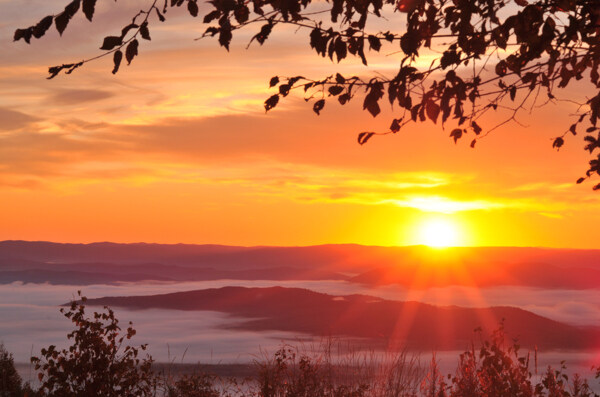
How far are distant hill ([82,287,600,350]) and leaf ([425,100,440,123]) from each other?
4682 centimetres

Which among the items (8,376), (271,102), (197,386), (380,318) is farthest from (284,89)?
(380,318)

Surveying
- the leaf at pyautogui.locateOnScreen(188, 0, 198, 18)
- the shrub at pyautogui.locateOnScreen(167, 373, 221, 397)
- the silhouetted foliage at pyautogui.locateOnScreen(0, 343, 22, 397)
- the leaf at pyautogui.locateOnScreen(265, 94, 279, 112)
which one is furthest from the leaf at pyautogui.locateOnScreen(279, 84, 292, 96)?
the silhouetted foliage at pyautogui.locateOnScreen(0, 343, 22, 397)

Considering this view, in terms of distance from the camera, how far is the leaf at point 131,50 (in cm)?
684

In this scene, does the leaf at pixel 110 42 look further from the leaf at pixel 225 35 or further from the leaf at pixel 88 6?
the leaf at pixel 225 35

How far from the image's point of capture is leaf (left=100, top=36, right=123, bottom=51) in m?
6.64

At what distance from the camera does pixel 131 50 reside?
22.6ft

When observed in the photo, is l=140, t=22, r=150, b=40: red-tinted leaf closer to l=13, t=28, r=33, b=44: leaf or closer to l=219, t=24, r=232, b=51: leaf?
l=219, t=24, r=232, b=51: leaf

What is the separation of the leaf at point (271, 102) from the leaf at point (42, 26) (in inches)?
92.9

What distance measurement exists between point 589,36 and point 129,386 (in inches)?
278

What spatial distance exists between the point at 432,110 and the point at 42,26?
148 inches

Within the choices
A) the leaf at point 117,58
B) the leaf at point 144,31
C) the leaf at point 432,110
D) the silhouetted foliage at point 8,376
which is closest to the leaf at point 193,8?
the leaf at point 144,31

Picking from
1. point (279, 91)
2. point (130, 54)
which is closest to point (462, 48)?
point (279, 91)

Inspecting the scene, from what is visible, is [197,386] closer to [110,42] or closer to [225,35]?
[225,35]

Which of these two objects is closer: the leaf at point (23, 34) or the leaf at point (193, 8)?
the leaf at point (23, 34)
